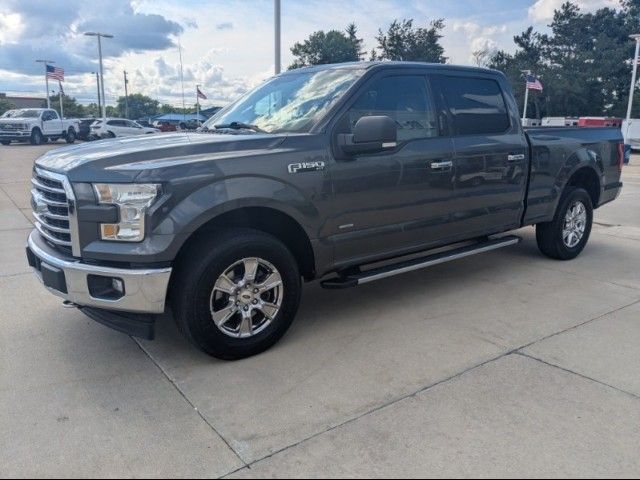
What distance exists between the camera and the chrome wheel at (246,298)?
3.55m

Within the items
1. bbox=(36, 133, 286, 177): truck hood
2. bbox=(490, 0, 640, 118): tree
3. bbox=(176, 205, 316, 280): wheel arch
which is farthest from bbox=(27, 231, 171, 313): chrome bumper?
bbox=(490, 0, 640, 118): tree

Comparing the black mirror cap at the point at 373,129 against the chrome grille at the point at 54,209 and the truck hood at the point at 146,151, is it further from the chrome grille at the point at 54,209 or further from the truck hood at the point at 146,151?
the chrome grille at the point at 54,209

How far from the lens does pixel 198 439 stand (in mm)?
2791

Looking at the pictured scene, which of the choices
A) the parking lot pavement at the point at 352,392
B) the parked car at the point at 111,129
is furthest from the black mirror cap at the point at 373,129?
the parked car at the point at 111,129

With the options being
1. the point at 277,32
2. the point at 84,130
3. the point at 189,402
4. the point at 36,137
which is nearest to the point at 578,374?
the point at 189,402

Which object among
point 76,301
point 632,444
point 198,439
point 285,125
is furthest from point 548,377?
point 76,301

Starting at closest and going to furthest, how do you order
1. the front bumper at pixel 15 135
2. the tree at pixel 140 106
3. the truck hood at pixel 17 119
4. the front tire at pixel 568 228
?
the front tire at pixel 568 228, the truck hood at pixel 17 119, the front bumper at pixel 15 135, the tree at pixel 140 106

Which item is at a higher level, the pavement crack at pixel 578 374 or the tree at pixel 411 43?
the tree at pixel 411 43

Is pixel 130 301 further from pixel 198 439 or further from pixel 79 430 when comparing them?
pixel 198 439

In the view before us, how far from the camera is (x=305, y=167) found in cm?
380

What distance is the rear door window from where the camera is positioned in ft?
16.1

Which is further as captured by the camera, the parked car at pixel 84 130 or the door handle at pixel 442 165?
the parked car at pixel 84 130

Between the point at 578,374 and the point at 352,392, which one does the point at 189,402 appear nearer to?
the point at 352,392

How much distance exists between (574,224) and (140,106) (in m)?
116
